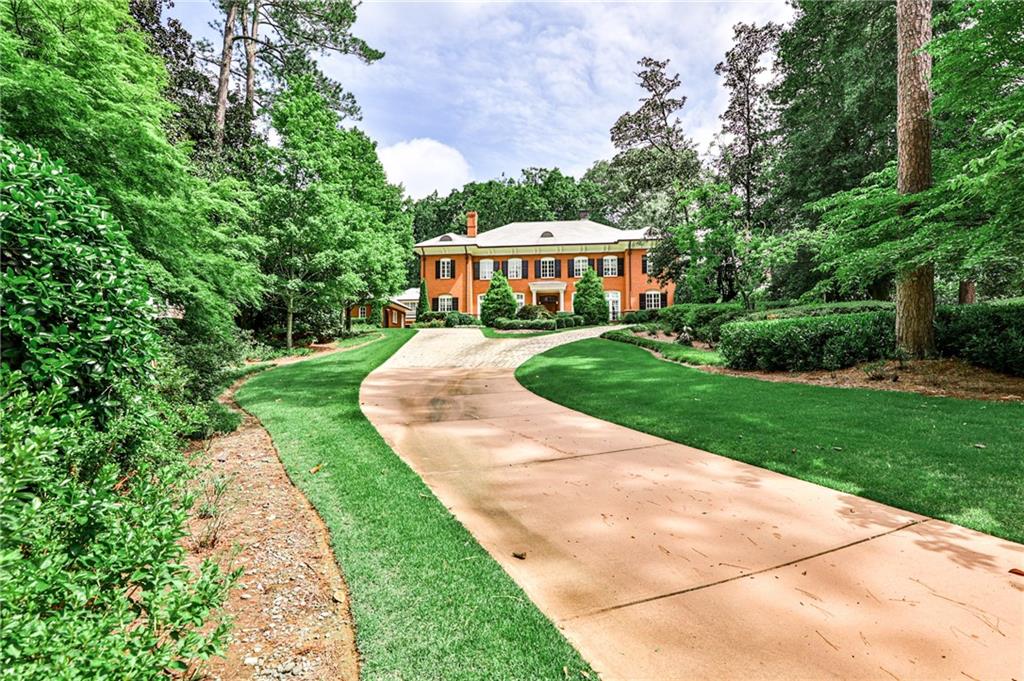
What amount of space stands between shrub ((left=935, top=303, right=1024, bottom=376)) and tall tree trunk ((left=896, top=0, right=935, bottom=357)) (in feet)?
1.11

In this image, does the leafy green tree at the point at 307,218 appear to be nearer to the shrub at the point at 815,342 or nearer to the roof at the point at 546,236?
the shrub at the point at 815,342

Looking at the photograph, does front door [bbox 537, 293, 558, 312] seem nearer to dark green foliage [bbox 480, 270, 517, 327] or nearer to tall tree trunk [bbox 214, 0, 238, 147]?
dark green foliage [bbox 480, 270, 517, 327]

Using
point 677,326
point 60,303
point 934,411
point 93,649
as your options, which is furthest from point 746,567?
point 677,326

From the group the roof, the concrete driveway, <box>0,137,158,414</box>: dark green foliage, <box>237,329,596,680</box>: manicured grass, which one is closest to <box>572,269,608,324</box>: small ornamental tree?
the roof

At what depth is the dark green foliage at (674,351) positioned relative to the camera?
1081 centimetres

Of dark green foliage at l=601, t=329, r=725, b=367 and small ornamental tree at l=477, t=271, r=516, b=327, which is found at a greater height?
small ornamental tree at l=477, t=271, r=516, b=327

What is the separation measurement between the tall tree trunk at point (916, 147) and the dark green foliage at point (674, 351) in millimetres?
3388

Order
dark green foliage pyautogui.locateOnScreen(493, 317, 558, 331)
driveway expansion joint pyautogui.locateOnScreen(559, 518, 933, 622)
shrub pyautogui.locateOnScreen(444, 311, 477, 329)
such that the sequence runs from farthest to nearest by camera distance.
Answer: shrub pyautogui.locateOnScreen(444, 311, 477, 329), dark green foliage pyautogui.locateOnScreen(493, 317, 558, 331), driveway expansion joint pyautogui.locateOnScreen(559, 518, 933, 622)

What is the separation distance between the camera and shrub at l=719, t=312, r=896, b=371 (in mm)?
8188

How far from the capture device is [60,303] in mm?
2072

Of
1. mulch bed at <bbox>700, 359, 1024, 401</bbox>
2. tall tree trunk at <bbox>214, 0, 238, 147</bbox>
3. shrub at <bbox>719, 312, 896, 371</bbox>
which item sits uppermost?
tall tree trunk at <bbox>214, 0, 238, 147</bbox>

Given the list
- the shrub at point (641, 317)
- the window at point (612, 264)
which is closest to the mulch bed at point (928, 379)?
the shrub at point (641, 317)

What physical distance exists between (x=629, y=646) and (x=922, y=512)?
2.61 m

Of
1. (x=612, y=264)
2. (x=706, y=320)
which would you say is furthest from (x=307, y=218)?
(x=612, y=264)
